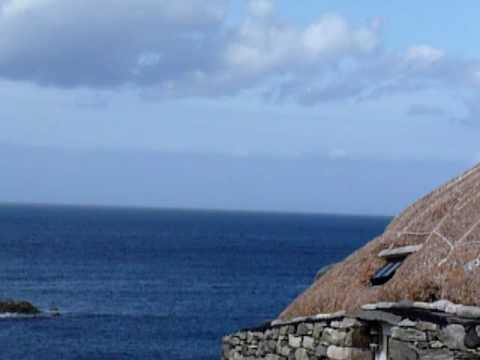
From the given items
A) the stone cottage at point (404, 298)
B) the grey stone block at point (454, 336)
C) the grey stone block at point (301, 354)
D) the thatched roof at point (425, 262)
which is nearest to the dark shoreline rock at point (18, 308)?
the stone cottage at point (404, 298)

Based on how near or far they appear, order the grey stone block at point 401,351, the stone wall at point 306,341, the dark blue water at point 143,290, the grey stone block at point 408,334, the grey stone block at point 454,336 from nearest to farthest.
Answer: the grey stone block at point 454,336, the grey stone block at point 408,334, the grey stone block at point 401,351, the stone wall at point 306,341, the dark blue water at point 143,290

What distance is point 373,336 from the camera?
40.6ft

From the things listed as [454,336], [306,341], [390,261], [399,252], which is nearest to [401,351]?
[454,336]

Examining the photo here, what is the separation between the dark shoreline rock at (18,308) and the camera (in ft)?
217

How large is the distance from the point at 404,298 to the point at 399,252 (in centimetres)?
129

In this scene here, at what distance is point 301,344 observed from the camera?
44.4 feet

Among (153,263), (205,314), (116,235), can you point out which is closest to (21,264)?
(153,263)

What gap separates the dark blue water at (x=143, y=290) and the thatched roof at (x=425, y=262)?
121ft

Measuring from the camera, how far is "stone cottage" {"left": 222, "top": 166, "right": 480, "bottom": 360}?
11.1 meters

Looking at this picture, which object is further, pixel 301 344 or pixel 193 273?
pixel 193 273

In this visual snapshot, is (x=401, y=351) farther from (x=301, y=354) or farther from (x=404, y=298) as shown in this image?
(x=301, y=354)

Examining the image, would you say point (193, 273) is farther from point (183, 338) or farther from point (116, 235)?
point (116, 235)

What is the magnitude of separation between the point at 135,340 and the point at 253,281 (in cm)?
3808

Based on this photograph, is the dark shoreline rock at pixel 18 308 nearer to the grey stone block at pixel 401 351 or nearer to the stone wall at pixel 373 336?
the stone wall at pixel 373 336
